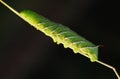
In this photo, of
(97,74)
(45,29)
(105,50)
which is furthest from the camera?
(105,50)

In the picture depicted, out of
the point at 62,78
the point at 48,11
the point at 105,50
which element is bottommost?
the point at 62,78

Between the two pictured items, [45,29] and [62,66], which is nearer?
[45,29]

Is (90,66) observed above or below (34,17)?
below

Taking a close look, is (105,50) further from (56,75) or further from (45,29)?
(45,29)

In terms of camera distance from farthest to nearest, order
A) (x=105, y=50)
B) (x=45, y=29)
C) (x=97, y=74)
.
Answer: (x=105, y=50) → (x=97, y=74) → (x=45, y=29)

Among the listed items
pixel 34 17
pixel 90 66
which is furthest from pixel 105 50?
pixel 34 17

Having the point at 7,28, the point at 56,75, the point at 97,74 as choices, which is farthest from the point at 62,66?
the point at 7,28
